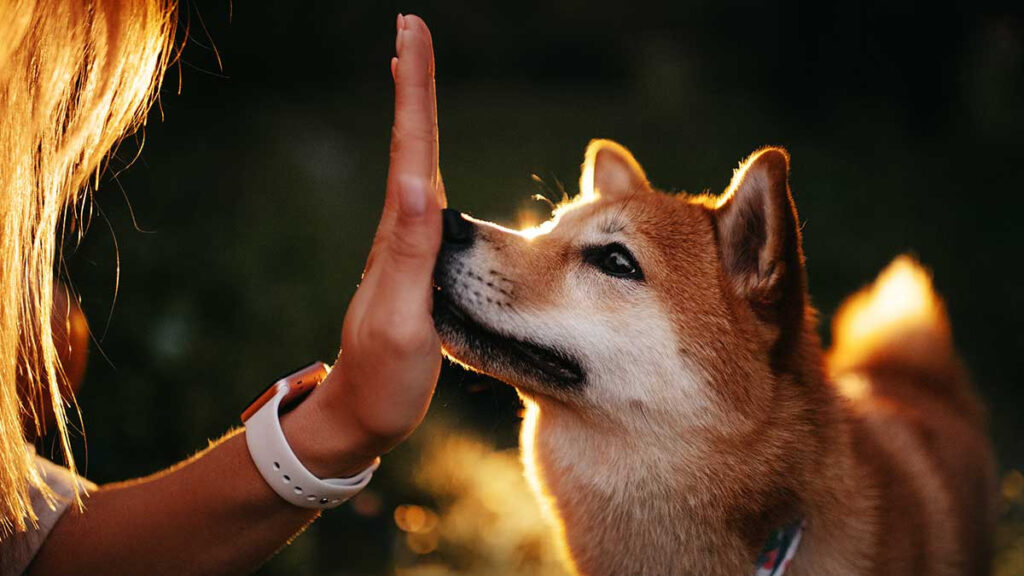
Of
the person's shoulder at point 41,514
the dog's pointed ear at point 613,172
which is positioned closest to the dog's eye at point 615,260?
the dog's pointed ear at point 613,172

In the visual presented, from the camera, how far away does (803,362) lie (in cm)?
160

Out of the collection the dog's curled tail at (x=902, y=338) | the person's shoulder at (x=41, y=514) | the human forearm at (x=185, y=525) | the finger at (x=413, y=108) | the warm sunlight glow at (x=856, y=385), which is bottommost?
the person's shoulder at (x=41, y=514)

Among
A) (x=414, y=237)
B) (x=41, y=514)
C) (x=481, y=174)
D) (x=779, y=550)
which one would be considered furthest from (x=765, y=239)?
(x=481, y=174)

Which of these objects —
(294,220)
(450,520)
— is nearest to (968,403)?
(450,520)

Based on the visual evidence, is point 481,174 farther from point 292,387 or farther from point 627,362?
point 292,387

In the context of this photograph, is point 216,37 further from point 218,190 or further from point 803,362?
point 803,362

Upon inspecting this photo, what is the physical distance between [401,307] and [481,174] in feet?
9.69

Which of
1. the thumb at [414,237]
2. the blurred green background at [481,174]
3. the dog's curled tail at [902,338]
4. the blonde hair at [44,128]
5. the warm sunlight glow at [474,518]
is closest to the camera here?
the thumb at [414,237]

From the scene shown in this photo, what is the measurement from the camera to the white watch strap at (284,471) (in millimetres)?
1287

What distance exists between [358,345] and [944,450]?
150 centimetres

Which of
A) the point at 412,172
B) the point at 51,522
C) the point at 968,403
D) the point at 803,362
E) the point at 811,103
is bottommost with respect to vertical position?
the point at 51,522

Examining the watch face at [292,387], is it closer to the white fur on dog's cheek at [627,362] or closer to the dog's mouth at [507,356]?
the dog's mouth at [507,356]

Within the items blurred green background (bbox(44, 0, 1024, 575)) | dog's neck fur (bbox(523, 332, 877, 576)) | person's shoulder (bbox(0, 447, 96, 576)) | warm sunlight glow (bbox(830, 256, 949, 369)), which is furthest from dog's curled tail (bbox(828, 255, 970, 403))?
person's shoulder (bbox(0, 447, 96, 576))

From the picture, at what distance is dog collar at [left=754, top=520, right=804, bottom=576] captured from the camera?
150cm
